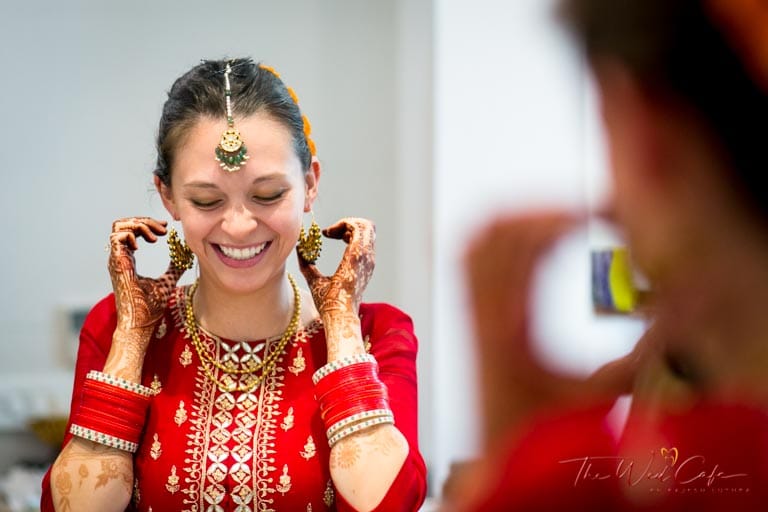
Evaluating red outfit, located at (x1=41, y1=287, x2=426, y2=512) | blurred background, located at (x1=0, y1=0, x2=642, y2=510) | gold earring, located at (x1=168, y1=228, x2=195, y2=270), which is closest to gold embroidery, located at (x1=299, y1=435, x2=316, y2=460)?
red outfit, located at (x1=41, y1=287, x2=426, y2=512)

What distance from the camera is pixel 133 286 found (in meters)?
1.24

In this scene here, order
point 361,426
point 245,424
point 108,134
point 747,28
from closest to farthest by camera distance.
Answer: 1. point 747,28
2. point 361,426
3. point 245,424
4. point 108,134

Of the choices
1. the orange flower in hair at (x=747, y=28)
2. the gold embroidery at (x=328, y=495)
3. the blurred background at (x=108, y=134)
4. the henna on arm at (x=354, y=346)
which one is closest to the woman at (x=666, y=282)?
the orange flower in hair at (x=747, y=28)

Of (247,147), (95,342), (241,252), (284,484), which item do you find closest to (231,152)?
(247,147)

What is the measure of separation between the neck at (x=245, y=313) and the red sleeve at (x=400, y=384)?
13 centimetres

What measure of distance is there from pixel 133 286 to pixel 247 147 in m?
0.26

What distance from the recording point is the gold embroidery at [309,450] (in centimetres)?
119

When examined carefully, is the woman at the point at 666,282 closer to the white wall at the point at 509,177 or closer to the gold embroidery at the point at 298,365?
the white wall at the point at 509,177

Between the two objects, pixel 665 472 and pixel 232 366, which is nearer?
pixel 665 472

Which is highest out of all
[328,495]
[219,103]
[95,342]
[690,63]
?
[219,103]

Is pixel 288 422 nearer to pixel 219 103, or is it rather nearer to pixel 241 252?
pixel 241 252

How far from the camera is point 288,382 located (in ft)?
4.12

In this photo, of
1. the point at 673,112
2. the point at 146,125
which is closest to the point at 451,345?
the point at 673,112

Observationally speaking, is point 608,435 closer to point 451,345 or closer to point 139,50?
point 451,345
